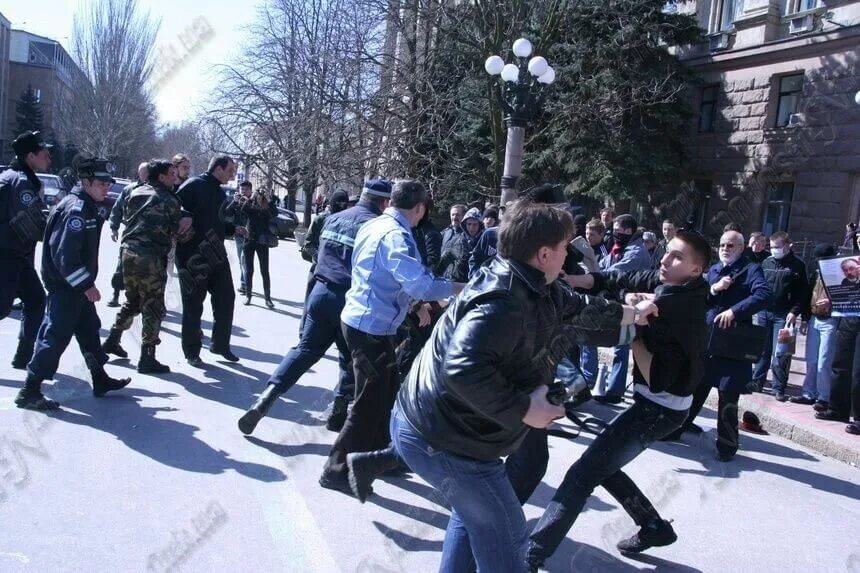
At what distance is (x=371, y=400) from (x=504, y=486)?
187 centimetres

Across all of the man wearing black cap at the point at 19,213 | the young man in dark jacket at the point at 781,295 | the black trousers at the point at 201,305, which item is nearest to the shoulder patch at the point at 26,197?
the man wearing black cap at the point at 19,213

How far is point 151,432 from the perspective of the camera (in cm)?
502

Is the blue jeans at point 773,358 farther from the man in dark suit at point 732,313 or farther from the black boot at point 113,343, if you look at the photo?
the black boot at point 113,343

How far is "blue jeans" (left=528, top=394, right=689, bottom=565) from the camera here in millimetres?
3408

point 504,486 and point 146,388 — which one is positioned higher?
point 504,486

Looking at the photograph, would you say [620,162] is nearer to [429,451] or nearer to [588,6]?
[588,6]

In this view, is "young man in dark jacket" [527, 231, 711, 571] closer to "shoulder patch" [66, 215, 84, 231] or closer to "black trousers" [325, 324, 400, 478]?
"black trousers" [325, 324, 400, 478]

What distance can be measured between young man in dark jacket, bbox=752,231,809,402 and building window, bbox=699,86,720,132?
49.0ft

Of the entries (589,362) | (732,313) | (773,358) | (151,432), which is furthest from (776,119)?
(151,432)

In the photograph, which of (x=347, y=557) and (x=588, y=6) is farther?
(x=588, y=6)

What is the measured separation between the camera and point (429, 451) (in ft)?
8.25

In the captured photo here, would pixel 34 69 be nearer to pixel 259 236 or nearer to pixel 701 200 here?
pixel 701 200

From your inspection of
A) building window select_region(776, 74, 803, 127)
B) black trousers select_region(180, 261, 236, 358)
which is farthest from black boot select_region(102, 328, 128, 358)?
building window select_region(776, 74, 803, 127)

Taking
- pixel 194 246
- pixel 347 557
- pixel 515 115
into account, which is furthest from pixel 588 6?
pixel 347 557
